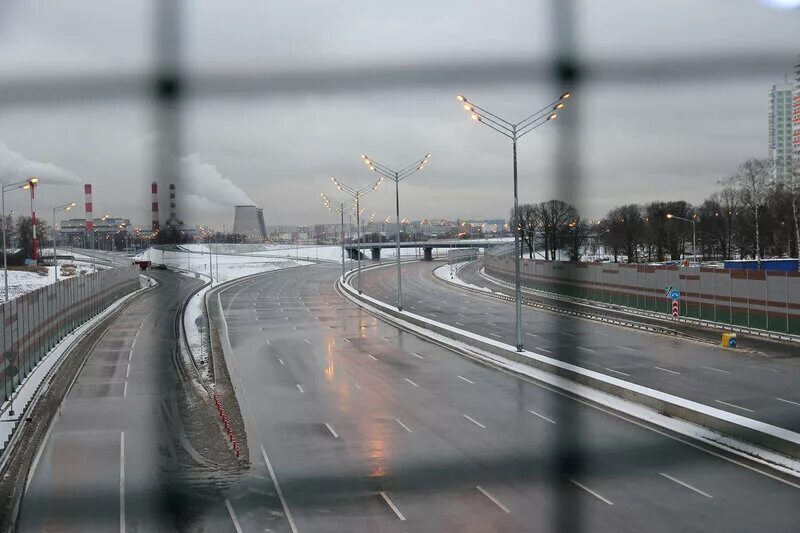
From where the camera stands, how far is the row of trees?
24.0 metres

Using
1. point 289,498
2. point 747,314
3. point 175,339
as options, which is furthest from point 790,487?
point 175,339

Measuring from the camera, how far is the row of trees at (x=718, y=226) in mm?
23969

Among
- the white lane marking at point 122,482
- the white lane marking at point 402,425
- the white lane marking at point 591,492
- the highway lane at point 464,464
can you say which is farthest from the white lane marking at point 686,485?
the white lane marking at point 122,482

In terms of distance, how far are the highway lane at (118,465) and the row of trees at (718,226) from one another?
50.9ft

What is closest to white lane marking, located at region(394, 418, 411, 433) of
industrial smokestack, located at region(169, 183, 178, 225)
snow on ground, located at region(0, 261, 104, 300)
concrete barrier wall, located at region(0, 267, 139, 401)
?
concrete barrier wall, located at region(0, 267, 139, 401)

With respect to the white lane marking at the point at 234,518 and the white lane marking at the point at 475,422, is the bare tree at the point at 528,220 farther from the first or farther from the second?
the white lane marking at the point at 234,518

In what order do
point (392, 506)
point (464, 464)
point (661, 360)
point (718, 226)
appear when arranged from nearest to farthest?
point (392, 506) → point (464, 464) → point (661, 360) → point (718, 226)

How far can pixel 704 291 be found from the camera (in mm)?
16719

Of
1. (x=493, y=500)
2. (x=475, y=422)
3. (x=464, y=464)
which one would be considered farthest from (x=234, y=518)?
(x=475, y=422)

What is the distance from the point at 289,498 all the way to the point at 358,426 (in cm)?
237

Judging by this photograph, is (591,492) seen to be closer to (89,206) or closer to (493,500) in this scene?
(493,500)

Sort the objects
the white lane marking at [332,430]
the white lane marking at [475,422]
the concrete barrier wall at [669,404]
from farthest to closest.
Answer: the white lane marking at [475,422], the white lane marking at [332,430], the concrete barrier wall at [669,404]

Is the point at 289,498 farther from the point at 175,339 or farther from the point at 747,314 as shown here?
the point at 747,314

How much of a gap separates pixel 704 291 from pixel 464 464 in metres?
12.8
